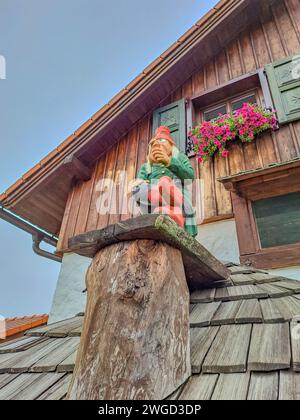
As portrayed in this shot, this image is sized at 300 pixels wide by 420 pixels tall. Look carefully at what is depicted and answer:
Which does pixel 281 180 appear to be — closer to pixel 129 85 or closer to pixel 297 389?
pixel 297 389

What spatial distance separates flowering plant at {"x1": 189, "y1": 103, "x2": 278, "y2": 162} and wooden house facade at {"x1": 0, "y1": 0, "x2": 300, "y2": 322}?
13cm

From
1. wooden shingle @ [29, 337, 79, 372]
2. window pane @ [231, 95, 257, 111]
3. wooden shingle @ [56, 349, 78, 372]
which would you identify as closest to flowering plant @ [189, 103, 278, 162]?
window pane @ [231, 95, 257, 111]

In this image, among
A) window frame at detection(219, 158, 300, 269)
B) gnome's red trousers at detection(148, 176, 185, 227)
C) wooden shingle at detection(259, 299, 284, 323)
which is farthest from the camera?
A: window frame at detection(219, 158, 300, 269)

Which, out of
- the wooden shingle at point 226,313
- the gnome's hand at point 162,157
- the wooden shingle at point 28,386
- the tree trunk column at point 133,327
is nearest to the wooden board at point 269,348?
the wooden shingle at point 226,313

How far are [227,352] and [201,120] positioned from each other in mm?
4599

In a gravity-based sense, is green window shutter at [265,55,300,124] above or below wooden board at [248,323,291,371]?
above

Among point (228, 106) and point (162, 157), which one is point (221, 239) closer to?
point (162, 157)

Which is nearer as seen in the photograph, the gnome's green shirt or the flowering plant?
the gnome's green shirt

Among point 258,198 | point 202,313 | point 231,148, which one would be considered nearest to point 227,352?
point 202,313

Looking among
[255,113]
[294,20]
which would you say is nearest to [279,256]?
[255,113]

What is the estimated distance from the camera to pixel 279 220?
2947mm

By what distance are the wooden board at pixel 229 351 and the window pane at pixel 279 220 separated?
211cm

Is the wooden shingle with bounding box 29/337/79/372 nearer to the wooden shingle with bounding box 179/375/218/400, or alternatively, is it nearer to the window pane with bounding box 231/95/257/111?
the wooden shingle with bounding box 179/375/218/400

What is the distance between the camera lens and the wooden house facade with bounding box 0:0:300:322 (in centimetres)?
361
